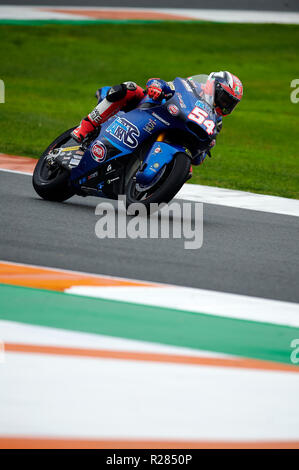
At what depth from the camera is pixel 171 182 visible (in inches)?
279

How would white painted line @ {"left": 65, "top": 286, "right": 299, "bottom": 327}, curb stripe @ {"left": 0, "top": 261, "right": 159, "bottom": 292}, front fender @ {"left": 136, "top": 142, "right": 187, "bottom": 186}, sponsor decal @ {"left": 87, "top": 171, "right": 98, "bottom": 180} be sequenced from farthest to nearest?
sponsor decal @ {"left": 87, "top": 171, "right": 98, "bottom": 180}, front fender @ {"left": 136, "top": 142, "right": 187, "bottom": 186}, curb stripe @ {"left": 0, "top": 261, "right": 159, "bottom": 292}, white painted line @ {"left": 65, "top": 286, "right": 299, "bottom": 327}

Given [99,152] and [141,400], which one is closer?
[141,400]

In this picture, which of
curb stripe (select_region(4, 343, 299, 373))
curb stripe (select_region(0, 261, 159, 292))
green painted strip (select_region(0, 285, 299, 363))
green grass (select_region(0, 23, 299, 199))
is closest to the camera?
curb stripe (select_region(4, 343, 299, 373))

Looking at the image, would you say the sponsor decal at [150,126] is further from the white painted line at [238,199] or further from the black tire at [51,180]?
the white painted line at [238,199]

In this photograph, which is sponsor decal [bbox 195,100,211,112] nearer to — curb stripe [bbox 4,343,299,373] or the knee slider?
the knee slider

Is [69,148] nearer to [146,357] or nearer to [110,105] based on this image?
[110,105]

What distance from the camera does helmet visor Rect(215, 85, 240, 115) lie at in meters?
7.55

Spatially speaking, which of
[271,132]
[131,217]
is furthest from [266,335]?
[271,132]

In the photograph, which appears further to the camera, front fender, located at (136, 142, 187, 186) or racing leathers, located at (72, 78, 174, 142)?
racing leathers, located at (72, 78, 174, 142)

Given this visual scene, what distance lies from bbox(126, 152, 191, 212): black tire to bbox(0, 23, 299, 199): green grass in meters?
3.73

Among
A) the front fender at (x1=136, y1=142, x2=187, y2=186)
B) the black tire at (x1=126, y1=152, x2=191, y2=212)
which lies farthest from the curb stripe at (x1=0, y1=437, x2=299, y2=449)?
the front fender at (x1=136, y1=142, x2=187, y2=186)

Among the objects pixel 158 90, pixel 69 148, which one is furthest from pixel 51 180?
pixel 158 90

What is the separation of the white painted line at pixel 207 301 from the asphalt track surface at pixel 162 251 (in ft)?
0.52

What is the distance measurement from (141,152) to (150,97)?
486mm
